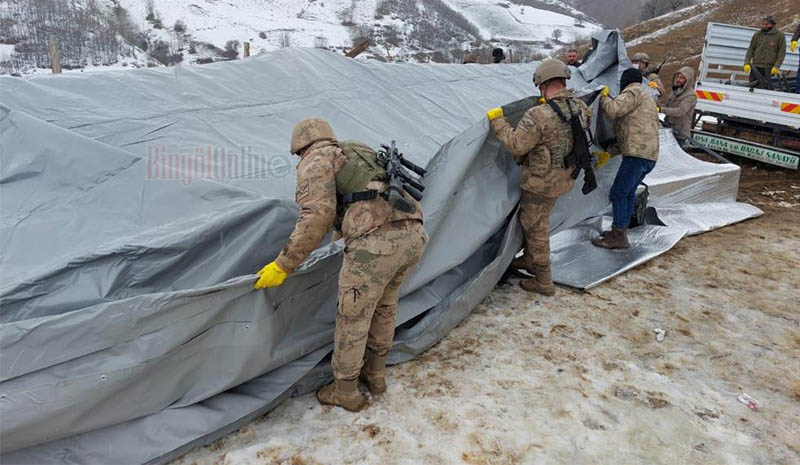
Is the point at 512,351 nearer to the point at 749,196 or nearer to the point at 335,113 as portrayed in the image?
the point at 335,113

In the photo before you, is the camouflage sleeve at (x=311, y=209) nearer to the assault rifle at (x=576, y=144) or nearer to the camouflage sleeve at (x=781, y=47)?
the assault rifle at (x=576, y=144)

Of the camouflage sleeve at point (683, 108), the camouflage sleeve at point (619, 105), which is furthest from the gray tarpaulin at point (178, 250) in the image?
the camouflage sleeve at point (683, 108)

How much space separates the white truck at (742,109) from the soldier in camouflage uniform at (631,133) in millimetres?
3603

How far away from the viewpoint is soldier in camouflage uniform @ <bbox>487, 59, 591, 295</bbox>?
3195 millimetres

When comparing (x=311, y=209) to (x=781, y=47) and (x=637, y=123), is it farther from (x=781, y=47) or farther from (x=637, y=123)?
(x=781, y=47)

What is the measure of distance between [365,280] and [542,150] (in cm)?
171

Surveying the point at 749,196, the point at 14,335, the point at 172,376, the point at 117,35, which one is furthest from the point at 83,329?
the point at 117,35

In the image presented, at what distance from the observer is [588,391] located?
2.62 metres

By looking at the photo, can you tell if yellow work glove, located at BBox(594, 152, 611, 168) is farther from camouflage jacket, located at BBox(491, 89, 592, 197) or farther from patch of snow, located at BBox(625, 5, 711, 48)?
patch of snow, located at BBox(625, 5, 711, 48)

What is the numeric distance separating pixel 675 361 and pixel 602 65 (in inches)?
120

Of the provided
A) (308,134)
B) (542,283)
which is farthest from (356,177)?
(542,283)

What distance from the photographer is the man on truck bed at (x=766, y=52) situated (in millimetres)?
7348

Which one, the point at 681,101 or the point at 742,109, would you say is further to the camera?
the point at 742,109

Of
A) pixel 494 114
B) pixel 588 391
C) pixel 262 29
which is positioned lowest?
pixel 588 391
